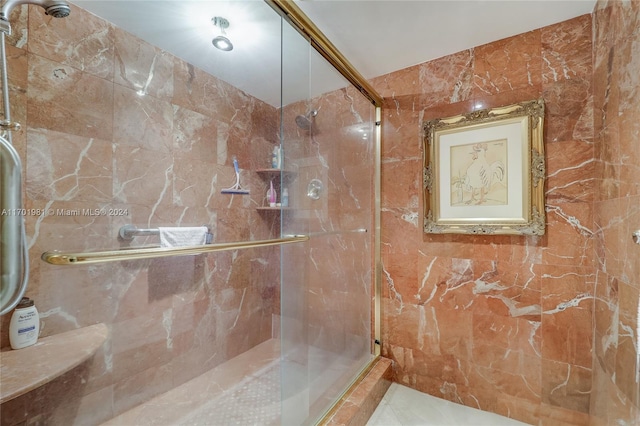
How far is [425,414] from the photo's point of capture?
4.70 feet

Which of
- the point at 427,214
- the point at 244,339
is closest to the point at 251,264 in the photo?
the point at 244,339

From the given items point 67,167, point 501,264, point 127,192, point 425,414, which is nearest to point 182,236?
point 127,192

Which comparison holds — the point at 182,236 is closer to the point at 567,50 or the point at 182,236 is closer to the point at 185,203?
the point at 185,203

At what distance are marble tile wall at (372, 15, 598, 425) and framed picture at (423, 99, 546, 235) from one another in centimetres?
6

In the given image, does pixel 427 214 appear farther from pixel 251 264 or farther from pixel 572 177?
pixel 251 264

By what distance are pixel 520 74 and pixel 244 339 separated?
2.47 metres

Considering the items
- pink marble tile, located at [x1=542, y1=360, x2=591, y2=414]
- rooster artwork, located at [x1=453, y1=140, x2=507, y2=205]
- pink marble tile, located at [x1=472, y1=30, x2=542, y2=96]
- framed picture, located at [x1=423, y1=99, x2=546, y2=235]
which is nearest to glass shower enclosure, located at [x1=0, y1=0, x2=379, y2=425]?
framed picture, located at [x1=423, y1=99, x2=546, y2=235]

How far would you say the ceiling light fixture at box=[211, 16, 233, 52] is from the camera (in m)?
1.31

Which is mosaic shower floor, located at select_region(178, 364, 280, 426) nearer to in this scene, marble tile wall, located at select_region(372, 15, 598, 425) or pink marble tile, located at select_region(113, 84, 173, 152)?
marble tile wall, located at select_region(372, 15, 598, 425)

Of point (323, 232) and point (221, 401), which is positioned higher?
point (323, 232)

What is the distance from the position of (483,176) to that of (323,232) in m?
0.97

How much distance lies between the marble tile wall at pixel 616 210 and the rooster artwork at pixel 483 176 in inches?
14.5

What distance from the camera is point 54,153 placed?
1083 millimetres

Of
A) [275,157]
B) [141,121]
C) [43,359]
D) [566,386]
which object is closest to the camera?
[43,359]
